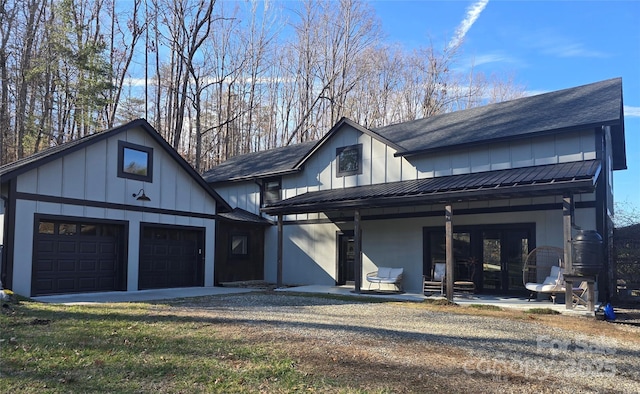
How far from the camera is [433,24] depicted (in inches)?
1180

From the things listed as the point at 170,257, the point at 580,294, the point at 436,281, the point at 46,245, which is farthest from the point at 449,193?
the point at 46,245

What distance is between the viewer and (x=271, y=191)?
18.0m

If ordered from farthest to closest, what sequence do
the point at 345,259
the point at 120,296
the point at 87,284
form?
1. the point at 345,259
2. the point at 87,284
3. the point at 120,296

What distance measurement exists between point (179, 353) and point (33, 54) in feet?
75.5

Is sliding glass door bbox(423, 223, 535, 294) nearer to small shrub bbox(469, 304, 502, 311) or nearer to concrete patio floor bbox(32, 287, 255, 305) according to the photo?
small shrub bbox(469, 304, 502, 311)

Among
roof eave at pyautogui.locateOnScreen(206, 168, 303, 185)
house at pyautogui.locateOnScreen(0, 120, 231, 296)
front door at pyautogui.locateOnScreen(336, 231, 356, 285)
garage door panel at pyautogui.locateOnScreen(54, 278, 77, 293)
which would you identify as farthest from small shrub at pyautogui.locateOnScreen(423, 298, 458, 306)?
garage door panel at pyautogui.locateOnScreen(54, 278, 77, 293)

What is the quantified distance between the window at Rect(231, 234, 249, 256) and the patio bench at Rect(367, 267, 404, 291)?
5.04 m

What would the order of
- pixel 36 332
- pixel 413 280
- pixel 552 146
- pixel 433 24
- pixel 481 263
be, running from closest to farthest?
pixel 36 332, pixel 552 146, pixel 481 263, pixel 413 280, pixel 433 24

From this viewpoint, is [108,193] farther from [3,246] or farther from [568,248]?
[568,248]

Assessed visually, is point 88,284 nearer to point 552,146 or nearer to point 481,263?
point 481,263

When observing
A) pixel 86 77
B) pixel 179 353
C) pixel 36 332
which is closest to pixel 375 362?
pixel 179 353

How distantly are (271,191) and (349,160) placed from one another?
12.2ft

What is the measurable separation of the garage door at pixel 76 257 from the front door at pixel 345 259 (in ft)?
21.6

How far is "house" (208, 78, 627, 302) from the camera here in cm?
1106
